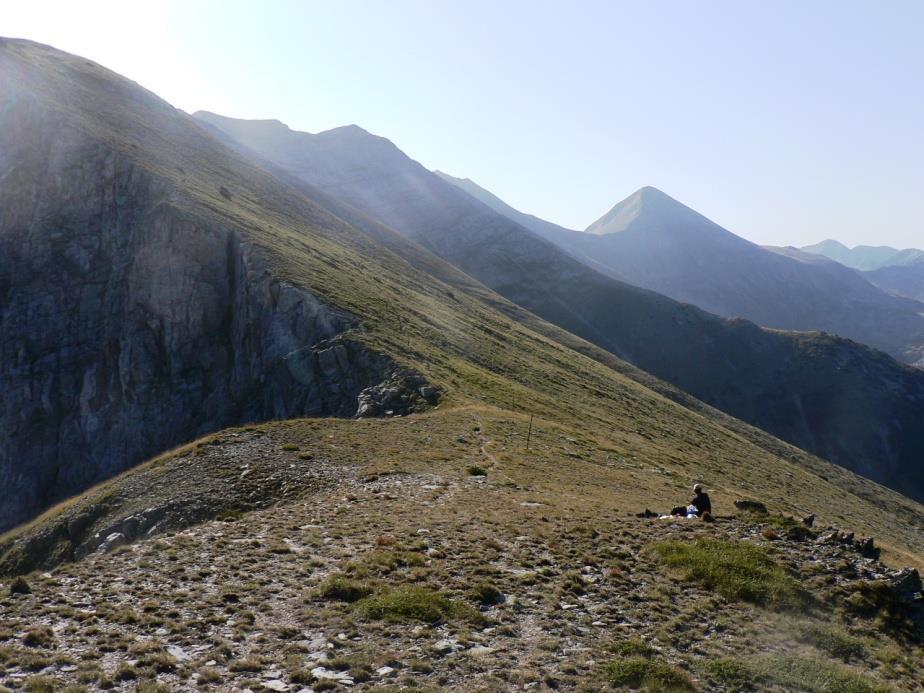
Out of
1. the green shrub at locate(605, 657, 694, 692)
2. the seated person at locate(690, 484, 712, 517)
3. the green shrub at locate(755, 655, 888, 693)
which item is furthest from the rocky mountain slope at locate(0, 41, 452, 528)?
the green shrub at locate(755, 655, 888, 693)

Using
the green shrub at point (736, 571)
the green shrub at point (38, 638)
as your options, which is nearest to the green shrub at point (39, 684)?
the green shrub at point (38, 638)

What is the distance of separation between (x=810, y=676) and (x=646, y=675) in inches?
134

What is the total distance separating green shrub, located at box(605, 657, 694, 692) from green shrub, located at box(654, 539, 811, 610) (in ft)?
16.7

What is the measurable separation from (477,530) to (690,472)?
39.8 metres

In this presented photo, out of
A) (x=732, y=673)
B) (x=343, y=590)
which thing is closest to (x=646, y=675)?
(x=732, y=673)

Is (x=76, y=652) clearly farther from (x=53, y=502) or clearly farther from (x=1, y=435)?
(x=1, y=435)

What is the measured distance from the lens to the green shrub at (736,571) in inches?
619

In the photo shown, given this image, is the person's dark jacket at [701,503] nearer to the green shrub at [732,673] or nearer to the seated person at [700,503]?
the seated person at [700,503]

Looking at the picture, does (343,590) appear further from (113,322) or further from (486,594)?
(113,322)

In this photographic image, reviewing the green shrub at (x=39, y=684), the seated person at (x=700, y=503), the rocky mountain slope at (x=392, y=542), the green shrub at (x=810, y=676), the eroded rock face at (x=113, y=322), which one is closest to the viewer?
the green shrub at (x=39, y=684)

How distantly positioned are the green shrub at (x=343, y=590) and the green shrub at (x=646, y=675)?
249 inches

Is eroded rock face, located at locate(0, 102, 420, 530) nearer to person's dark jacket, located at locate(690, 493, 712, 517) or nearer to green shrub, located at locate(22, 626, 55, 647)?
person's dark jacket, located at locate(690, 493, 712, 517)

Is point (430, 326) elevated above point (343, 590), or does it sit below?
above

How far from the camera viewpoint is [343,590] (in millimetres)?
15359
